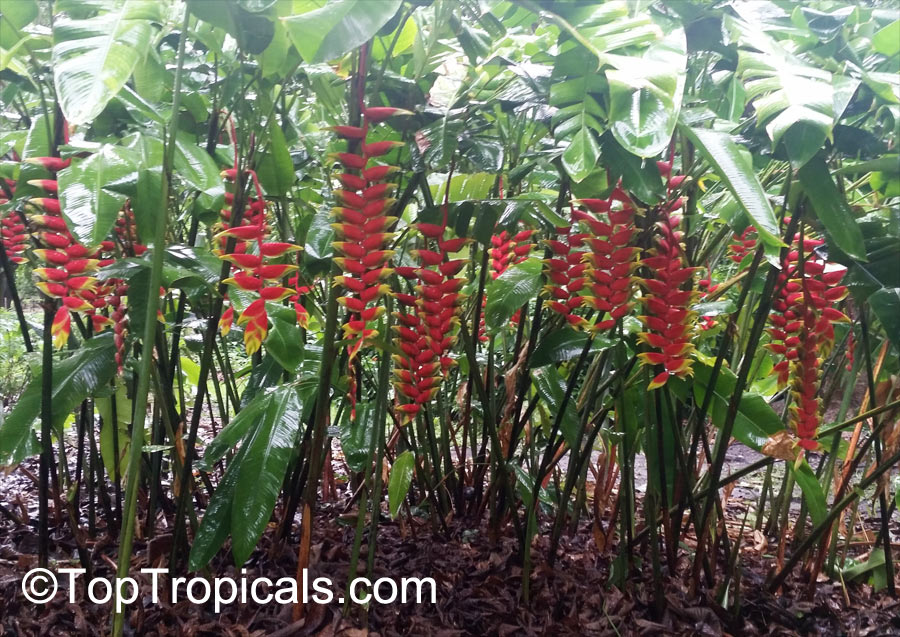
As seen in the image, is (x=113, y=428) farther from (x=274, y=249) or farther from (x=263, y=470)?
(x=274, y=249)

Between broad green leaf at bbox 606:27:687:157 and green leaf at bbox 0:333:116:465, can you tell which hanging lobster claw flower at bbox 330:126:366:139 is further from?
green leaf at bbox 0:333:116:465

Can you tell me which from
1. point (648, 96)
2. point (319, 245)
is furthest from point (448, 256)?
point (648, 96)

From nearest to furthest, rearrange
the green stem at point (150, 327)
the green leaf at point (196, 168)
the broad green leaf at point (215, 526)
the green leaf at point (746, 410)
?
the green stem at point (150, 327) → the green leaf at point (196, 168) → the broad green leaf at point (215, 526) → the green leaf at point (746, 410)

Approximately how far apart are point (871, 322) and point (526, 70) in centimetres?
102

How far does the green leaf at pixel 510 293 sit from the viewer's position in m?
1.03

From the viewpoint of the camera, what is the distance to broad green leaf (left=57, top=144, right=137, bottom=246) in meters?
0.76

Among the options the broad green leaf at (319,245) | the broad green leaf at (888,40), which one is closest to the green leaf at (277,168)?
the broad green leaf at (319,245)

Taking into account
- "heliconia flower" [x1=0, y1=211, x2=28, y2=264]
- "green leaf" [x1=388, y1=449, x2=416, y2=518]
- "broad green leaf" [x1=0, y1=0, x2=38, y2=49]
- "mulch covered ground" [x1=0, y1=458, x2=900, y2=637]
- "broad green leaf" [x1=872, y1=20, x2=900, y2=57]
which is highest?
"broad green leaf" [x1=0, y1=0, x2=38, y2=49]

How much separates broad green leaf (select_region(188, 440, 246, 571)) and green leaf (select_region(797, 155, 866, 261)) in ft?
3.28

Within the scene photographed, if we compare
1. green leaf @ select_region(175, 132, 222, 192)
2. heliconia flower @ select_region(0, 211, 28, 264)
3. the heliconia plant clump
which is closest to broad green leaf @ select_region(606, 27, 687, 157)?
the heliconia plant clump

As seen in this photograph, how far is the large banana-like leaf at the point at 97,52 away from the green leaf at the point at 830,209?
90cm

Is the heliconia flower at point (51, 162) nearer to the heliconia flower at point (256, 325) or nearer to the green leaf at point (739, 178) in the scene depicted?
the heliconia flower at point (256, 325)

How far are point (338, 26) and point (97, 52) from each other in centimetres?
28

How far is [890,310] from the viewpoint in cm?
89
